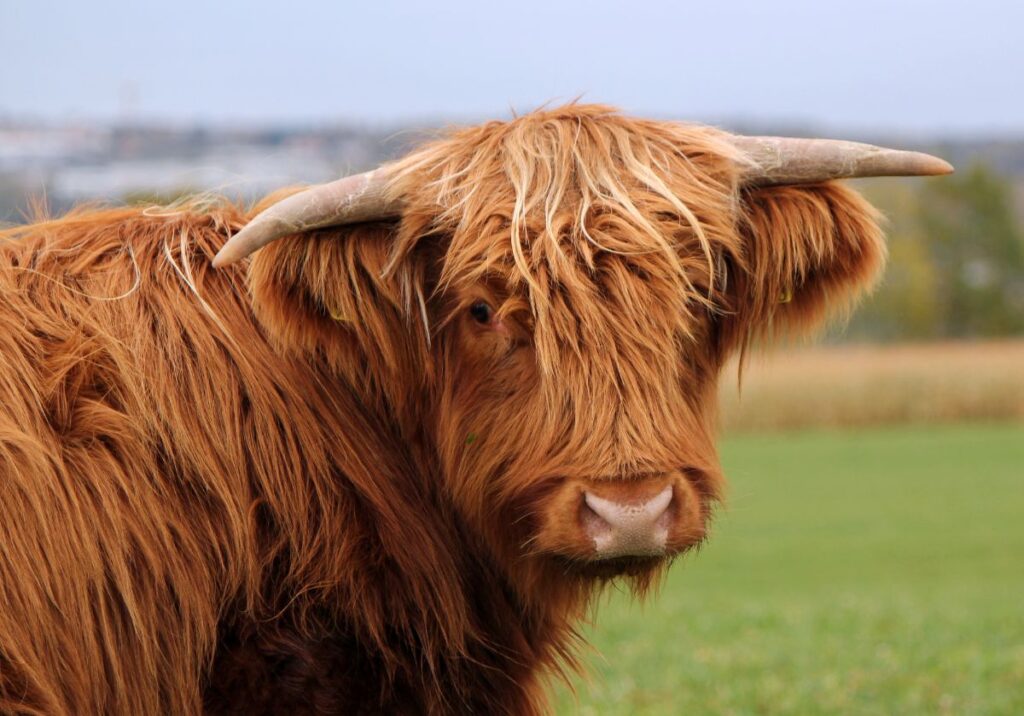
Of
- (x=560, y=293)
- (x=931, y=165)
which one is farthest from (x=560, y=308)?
(x=931, y=165)

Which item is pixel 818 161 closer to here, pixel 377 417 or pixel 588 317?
pixel 588 317

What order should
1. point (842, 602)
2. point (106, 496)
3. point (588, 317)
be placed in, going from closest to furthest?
point (106, 496) → point (588, 317) → point (842, 602)

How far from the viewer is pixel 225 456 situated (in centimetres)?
304

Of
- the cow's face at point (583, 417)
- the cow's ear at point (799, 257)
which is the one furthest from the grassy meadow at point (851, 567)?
the cow's face at point (583, 417)

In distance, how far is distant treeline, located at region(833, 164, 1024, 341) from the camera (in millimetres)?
81125

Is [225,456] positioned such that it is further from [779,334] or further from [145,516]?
[779,334]

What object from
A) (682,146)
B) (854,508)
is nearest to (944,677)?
(682,146)

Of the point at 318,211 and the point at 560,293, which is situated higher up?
the point at 318,211

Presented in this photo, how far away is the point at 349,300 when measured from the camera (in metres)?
3.18

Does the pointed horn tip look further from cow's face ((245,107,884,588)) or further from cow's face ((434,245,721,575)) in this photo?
cow's face ((434,245,721,575))

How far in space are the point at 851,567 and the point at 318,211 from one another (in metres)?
14.6

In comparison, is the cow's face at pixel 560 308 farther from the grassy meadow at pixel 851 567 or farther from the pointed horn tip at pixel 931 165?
the grassy meadow at pixel 851 567

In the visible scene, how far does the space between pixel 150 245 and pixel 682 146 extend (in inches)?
57.3

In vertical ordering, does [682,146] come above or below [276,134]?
above
